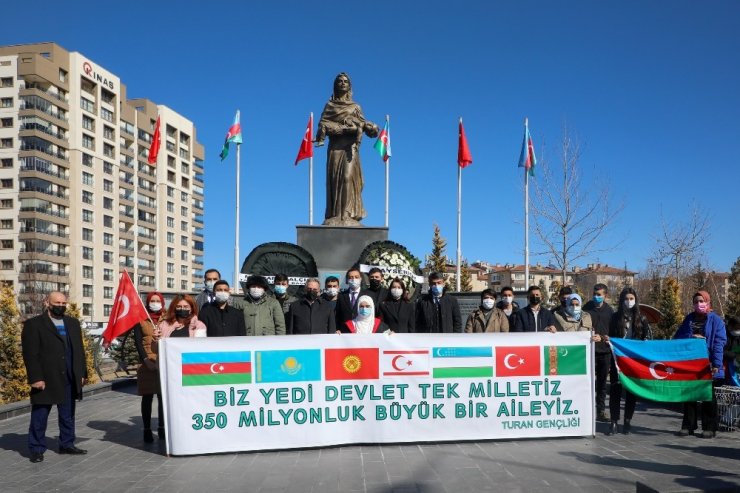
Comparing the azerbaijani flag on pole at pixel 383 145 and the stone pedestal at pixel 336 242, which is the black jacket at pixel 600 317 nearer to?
the stone pedestal at pixel 336 242

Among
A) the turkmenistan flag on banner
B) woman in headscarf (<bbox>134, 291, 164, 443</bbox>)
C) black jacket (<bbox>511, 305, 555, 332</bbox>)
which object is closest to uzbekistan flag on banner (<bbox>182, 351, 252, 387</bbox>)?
woman in headscarf (<bbox>134, 291, 164, 443</bbox>)

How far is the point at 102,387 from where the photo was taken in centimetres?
1392

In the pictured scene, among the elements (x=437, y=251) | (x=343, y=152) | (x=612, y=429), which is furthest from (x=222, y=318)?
(x=437, y=251)

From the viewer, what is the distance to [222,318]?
8.45 metres

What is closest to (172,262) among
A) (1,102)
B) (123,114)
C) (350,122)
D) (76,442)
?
(123,114)

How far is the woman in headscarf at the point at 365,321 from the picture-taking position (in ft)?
27.5

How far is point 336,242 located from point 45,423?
29.5ft

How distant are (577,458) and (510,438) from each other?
43.3 inches

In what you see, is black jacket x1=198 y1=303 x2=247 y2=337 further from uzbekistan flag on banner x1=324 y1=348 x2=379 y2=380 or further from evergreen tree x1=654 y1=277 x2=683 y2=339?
evergreen tree x1=654 y1=277 x2=683 y2=339

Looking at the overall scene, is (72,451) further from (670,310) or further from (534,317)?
(670,310)

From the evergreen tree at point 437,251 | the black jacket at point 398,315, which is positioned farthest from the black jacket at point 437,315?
the evergreen tree at point 437,251

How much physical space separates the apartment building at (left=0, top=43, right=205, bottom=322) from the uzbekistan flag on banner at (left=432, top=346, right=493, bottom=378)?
58.1 metres

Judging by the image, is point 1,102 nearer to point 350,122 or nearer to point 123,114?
point 123,114

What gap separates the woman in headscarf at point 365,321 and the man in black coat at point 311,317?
35.9 inches
